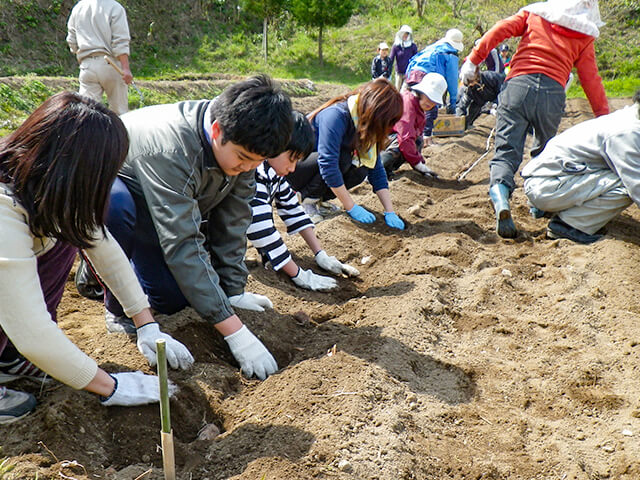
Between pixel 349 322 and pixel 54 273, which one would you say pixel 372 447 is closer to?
pixel 349 322

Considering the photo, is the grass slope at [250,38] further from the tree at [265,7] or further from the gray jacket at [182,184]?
the gray jacket at [182,184]

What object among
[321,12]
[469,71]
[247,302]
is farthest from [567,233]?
[321,12]

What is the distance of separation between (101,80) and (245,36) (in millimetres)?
16228

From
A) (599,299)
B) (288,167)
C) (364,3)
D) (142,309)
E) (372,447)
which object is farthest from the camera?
(364,3)

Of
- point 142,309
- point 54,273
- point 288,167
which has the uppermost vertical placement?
point 288,167

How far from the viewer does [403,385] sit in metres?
2.18

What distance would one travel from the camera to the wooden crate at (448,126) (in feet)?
25.8

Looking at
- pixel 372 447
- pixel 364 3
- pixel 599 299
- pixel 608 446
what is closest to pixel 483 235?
pixel 599 299

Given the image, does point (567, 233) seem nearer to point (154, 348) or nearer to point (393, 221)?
point (393, 221)

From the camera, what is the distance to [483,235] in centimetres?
404

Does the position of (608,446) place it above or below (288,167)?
below

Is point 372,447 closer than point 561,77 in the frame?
Yes

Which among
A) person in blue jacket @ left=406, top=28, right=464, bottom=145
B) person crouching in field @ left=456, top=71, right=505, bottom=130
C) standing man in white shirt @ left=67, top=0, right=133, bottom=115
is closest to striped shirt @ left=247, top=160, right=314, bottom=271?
standing man in white shirt @ left=67, top=0, right=133, bottom=115

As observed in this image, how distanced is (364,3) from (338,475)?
2499 centimetres
